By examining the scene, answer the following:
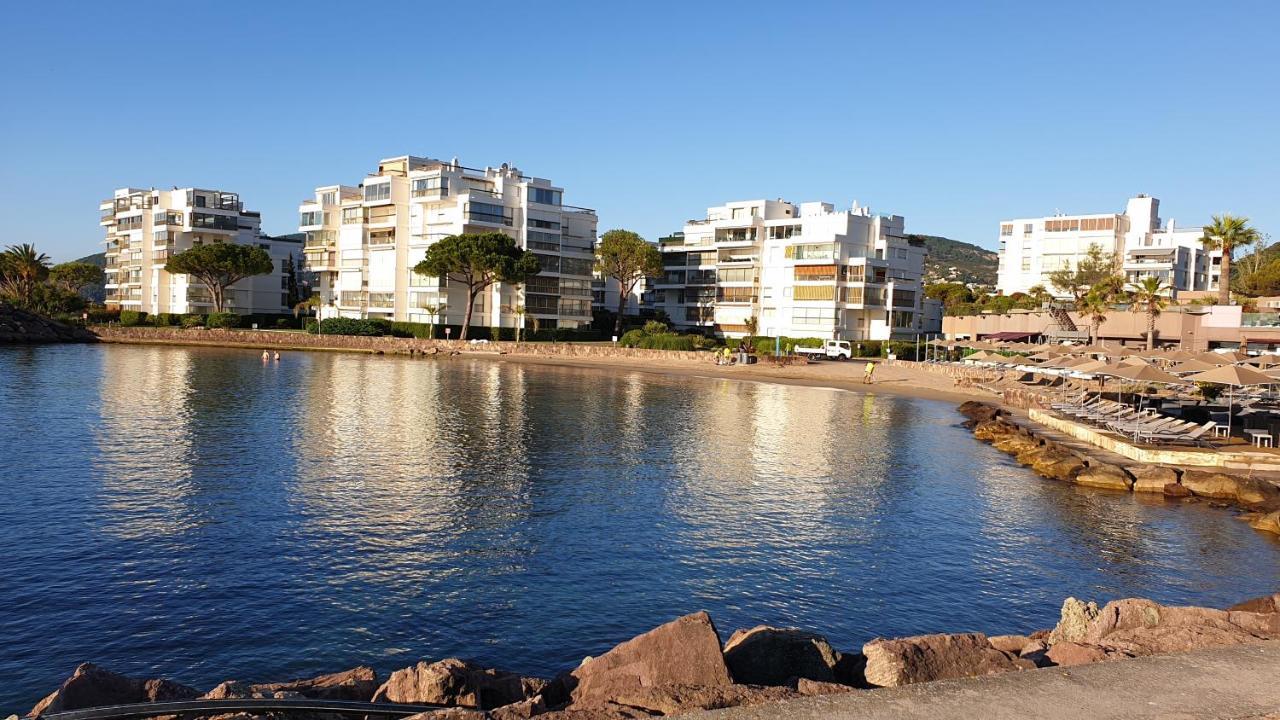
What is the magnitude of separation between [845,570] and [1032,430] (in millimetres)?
28279

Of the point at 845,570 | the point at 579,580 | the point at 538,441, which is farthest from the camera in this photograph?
the point at 538,441

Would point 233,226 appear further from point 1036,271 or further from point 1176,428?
point 1176,428

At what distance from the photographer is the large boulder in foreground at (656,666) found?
11.2m

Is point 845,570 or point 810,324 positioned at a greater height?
point 810,324

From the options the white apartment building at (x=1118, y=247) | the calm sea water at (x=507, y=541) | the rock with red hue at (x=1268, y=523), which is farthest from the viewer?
the white apartment building at (x=1118, y=247)

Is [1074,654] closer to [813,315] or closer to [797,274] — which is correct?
[813,315]

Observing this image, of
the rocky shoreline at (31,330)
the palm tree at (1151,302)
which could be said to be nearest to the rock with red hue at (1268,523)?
the palm tree at (1151,302)

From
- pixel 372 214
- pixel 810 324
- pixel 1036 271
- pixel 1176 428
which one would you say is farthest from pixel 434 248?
pixel 1036 271

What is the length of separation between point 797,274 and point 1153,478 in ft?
258

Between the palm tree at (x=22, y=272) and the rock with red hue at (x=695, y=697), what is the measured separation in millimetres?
146763

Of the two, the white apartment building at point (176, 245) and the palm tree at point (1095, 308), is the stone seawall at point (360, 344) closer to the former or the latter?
the white apartment building at point (176, 245)

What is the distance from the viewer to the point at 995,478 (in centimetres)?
3394

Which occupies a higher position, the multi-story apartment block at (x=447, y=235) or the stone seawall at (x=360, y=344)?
the multi-story apartment block at (x=447, y=235)

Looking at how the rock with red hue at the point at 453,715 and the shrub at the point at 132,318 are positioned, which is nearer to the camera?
the rock with red hue at the point at 453,715
